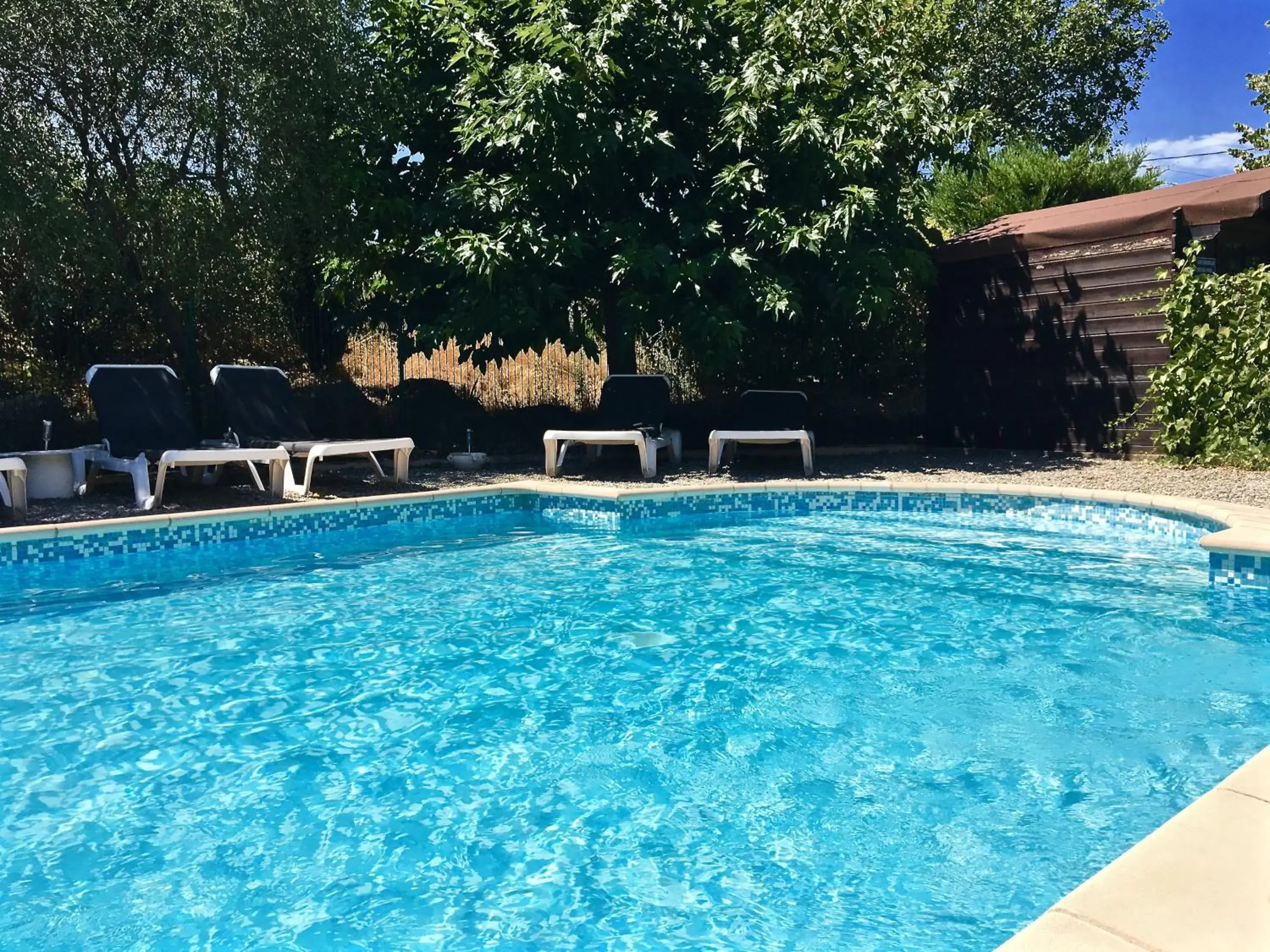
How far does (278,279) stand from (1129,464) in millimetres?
10453

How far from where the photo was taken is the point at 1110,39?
24.7m

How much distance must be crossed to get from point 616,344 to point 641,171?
2194 millimetres

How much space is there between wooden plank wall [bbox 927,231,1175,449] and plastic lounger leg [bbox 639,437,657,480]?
523cm

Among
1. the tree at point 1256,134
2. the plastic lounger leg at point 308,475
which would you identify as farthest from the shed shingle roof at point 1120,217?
the tree at point 1256,134

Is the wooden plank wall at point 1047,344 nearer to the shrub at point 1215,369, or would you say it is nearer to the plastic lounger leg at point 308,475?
the shrub at point 1215,369

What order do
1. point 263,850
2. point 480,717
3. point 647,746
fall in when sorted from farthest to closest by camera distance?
point 480,717 → point 647,746 → point 263,850

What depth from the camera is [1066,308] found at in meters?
11.3

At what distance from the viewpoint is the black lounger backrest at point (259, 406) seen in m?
9.16


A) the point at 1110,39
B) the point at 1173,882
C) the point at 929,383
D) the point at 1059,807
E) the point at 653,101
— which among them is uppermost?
the point at 1110,39

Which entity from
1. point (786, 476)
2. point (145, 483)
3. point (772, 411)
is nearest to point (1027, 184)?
point (772, 411)

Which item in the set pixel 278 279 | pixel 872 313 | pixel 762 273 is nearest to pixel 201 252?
pixel 278 279

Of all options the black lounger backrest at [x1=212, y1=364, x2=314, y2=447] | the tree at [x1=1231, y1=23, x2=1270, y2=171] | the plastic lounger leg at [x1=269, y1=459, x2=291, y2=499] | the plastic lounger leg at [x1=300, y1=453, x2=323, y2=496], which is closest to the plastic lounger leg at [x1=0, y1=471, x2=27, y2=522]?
the plastic lounger leg at [x1=269, y1=459, x2=291, y2=499]

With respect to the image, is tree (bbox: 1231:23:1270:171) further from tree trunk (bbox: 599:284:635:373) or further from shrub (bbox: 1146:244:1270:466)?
tree trunk (bbox: 599:284:635:373)

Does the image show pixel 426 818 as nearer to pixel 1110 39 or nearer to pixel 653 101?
pixel 653 101
